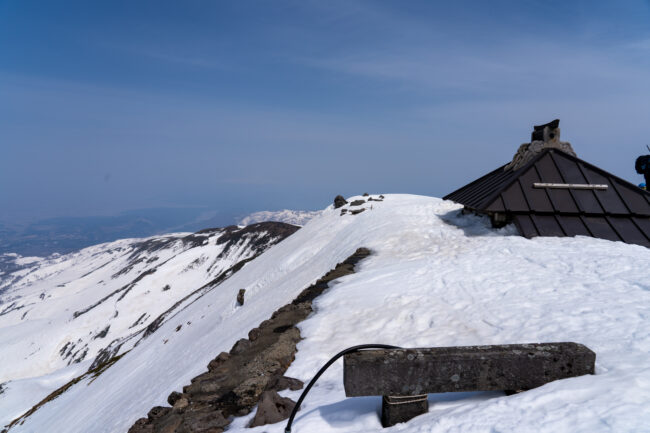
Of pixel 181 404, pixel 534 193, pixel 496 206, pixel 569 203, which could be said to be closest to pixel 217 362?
pixel 181 404

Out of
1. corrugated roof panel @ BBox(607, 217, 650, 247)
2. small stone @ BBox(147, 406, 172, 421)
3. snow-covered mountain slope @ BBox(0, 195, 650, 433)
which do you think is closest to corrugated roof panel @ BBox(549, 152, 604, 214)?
corrugated roof panel @ BBox(607, 217, 650, 247)

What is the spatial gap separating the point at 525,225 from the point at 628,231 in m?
3.99

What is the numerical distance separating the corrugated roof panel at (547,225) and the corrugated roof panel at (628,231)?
7.51 feet

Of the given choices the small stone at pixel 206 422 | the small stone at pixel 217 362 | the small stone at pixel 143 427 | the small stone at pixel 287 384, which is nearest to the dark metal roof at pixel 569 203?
the small stone at pixel 287 384

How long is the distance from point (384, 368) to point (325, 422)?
1.62m

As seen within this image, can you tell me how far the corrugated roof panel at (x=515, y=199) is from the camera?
16.2 metres

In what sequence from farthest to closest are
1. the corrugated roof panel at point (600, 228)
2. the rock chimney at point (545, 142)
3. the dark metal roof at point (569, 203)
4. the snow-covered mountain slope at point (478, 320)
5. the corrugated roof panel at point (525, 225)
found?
1. the rock chimney at point (545, 142)
2. the corrugated roof panel at point (525, 225)
3. the dark metal roof at point (569, 203)
4. the corrugated roof panel at point (600, 228)
5. the snow-covered mountain slope at point (478, 320)

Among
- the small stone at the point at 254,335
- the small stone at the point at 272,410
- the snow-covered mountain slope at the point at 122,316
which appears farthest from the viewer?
the snow-covered mountain slope at the point at 122,316

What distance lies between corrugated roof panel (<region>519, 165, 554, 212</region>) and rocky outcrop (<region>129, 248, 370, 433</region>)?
12204 mm

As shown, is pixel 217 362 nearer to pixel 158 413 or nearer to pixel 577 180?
pixel 158 413

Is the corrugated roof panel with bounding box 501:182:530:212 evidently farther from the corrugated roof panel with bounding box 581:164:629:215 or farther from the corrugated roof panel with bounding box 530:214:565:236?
the corrugated roof panel with bounding box 581:164:629:215

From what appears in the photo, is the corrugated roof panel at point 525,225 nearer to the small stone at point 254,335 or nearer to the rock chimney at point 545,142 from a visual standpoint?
the rock chimney at point 545,142

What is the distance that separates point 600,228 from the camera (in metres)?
15.2

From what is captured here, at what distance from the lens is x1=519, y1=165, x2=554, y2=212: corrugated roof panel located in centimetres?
1620
